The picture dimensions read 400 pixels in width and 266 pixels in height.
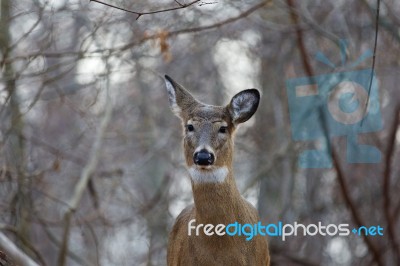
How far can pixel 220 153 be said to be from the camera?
18.7ft

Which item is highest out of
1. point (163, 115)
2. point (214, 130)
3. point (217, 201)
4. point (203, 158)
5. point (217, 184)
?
point (163, 115)

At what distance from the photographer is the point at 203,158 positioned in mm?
5434

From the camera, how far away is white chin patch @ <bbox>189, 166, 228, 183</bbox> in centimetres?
580

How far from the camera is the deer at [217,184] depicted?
576 centimetres

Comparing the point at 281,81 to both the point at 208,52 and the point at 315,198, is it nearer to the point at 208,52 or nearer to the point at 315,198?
the point at 208,52

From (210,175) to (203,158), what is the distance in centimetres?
42

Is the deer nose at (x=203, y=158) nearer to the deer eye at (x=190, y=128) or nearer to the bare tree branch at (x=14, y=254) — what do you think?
the deer eye at (x=190, y=128)

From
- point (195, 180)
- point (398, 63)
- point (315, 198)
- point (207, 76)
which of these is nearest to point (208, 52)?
point (207, 76)

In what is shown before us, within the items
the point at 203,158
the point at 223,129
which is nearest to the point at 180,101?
the point at 223,129

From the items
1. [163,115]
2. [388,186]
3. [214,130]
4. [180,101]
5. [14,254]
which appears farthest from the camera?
[163,115]

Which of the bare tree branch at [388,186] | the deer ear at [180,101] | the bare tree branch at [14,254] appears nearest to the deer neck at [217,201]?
the deer ear at [180,101]

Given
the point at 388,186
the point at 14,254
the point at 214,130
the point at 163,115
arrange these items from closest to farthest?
the point at 14,254 → the point at 214,130 → the point at 388,186 → the point at 163,115

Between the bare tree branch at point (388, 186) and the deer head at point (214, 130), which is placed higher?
the deer head at point (214, 130)

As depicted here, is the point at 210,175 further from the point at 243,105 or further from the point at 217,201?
the point at 243,105
